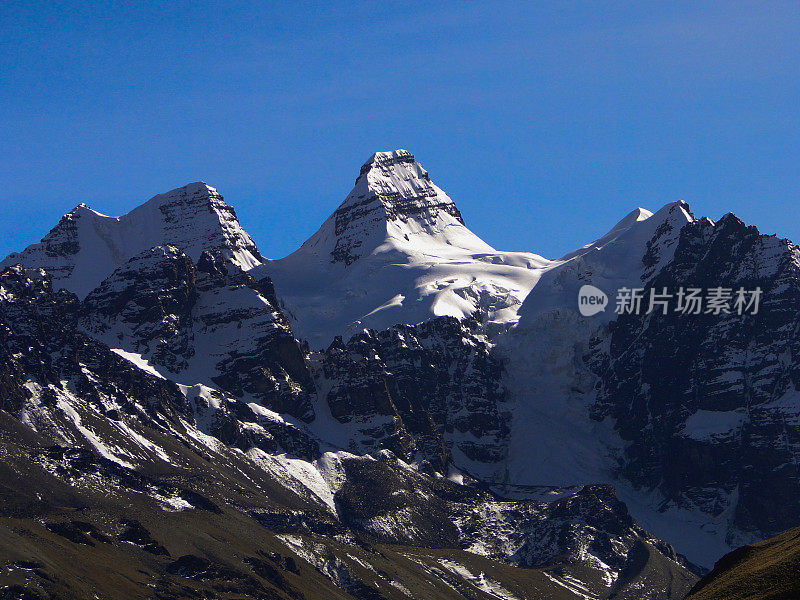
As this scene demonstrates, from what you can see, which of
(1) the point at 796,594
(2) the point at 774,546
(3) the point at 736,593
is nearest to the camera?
(1) the point at 796,594

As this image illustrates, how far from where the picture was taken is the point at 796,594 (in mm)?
127125

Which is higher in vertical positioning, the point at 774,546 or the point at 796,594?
the point at 774,546

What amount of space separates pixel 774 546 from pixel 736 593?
1017 inches

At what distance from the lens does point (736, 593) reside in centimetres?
13762

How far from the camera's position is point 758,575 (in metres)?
139

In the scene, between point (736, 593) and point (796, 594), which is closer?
point (796, 594)

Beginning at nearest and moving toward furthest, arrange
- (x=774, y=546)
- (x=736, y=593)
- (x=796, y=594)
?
(x=796, y=594), (x=736, y=593), (x=774, y=546)

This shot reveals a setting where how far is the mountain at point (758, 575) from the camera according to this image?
132 metres

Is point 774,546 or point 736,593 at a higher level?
point 774,546

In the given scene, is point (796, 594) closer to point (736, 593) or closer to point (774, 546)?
point (736, 593)

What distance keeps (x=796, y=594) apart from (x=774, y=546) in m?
35.0

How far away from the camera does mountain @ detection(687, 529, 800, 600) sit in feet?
434

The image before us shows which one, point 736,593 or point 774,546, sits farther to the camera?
point 774,546

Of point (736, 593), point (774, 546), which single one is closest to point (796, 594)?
point (736, 593)
